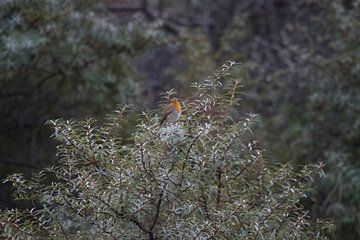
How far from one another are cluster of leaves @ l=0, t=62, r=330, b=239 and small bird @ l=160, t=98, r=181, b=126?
148mm

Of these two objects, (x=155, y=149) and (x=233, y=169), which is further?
(x=233, y=169)

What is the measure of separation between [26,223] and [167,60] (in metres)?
8.78

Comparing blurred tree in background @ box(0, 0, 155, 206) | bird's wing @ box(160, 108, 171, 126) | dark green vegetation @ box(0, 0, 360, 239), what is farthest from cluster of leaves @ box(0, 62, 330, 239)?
blurred tree in background @ box(0, 0, 155, 206)

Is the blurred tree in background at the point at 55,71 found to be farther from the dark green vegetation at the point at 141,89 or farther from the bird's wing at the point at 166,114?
the bird's wing at the point at 166,114

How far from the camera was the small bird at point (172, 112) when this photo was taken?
Answer: 4369 mm

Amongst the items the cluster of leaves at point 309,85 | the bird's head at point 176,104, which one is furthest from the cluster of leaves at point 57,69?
the bird's head at point 176,104

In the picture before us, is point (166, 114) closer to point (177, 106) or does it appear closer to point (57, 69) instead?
point (177, 106)

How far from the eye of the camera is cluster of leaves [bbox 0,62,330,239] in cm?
392

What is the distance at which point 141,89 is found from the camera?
856 cm

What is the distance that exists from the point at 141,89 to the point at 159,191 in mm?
4677

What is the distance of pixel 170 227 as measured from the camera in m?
3.96

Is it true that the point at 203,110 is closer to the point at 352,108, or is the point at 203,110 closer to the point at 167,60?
the point at 352,108

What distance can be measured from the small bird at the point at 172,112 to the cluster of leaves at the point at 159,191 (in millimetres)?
148

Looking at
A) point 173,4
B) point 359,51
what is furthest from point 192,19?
point 359,51
